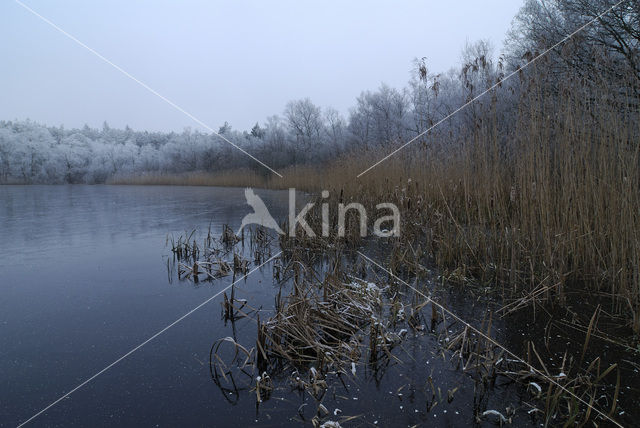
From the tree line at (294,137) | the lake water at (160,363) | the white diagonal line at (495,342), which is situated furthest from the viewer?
the tree line at (294,137)

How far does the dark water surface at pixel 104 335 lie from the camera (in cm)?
176

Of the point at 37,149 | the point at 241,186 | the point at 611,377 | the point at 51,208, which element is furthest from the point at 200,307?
the point at 37,149

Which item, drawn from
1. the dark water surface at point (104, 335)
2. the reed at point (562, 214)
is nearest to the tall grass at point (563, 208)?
the reed at point (562, 214)

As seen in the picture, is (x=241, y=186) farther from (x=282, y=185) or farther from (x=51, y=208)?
(x=51, y=208)

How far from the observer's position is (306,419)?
1.68m

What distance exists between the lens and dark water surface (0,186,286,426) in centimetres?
176

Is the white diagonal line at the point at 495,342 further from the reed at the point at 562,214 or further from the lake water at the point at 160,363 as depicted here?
the reed at the point at 562,214

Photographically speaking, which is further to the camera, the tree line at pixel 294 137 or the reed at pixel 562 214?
the tree line at pixel 294 137

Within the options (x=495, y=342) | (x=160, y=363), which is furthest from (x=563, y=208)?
(x=160, y=363)

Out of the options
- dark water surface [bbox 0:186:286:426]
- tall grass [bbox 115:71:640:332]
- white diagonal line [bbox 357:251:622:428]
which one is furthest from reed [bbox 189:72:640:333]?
dark water surface [bbox 0:186:286:426]

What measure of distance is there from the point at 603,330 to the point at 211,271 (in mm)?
3399

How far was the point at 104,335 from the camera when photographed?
252cm

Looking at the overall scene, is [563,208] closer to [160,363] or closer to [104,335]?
[160,363]

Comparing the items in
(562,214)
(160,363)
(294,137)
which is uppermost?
(294,137)
